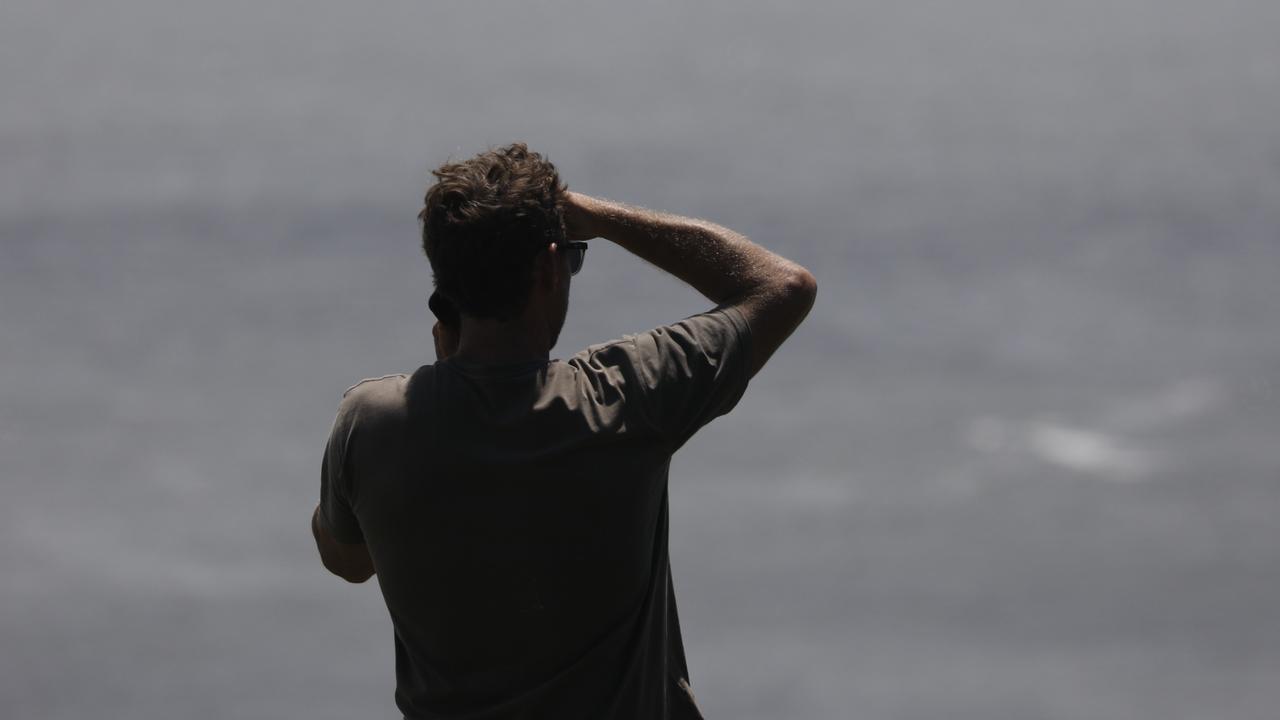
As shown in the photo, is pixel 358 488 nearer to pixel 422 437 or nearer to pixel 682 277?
pixel 422 437

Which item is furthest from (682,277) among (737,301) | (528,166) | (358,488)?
(358,488)

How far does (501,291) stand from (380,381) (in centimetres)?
53

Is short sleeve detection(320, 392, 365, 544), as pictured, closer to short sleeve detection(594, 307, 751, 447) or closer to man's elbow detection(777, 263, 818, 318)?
short sleeve detection(594, 307, 751, 447)

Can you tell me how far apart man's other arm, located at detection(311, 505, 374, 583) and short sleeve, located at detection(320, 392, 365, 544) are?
37 millimetres

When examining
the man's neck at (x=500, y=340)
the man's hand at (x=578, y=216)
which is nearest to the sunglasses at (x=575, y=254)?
the man's hand at (x=578, y=216)

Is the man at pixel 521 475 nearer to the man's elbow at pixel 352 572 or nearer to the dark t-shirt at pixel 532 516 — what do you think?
the dark t-shirt at pixel 532 516

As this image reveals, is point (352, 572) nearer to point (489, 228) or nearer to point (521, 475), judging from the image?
point (521, 475)

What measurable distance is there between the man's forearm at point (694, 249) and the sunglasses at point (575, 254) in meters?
0.12

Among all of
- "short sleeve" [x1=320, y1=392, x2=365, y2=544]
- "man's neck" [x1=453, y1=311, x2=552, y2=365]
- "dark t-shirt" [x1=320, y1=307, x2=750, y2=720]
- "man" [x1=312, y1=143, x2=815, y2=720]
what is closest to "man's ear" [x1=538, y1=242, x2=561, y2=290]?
"man" [x1=312, y1=143, x2=815, y2=720]

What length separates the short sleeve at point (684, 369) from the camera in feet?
14.2

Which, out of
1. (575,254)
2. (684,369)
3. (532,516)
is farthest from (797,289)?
(532,516)

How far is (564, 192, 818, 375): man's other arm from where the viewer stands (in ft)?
15.3

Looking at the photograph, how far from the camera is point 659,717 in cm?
429

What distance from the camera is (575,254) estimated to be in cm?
→ 462
